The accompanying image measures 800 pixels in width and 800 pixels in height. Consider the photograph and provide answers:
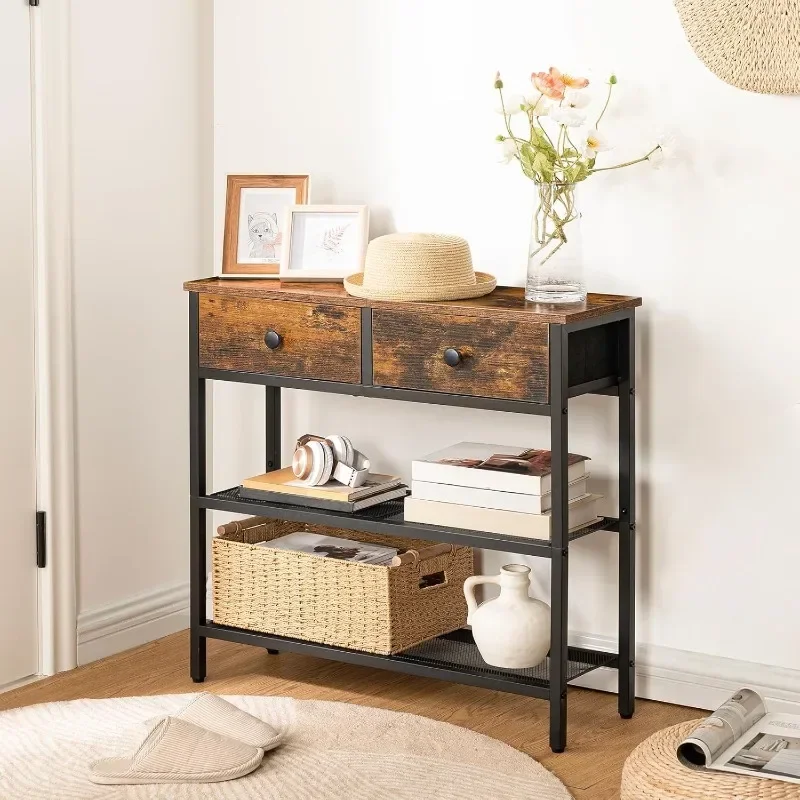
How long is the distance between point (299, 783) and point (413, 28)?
1.71 meters

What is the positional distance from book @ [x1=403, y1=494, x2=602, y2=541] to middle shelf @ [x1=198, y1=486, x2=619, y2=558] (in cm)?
1

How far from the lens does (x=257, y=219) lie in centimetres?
323

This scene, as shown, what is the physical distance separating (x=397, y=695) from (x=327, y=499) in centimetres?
48

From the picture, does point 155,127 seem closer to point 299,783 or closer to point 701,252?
point 701,252

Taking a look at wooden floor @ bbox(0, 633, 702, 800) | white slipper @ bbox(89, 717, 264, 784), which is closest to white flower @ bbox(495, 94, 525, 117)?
wooden floor @ bbox(0, 633, 702, 800)

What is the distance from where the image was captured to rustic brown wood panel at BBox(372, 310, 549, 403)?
2639 millimetres

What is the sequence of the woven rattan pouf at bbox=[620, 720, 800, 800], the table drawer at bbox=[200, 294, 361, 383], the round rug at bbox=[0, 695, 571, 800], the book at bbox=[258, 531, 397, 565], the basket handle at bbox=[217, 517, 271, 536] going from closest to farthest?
1. the woven rattan pouf at bbox=[620, 720, 800, 800]
2. the round rug at bbox=[0, 695, 571, 800]
3. the table drawer at bbox=[200, 294, 361, 383]
4. the book at bbox=[258, 531, 397, 565]
5. the basket handle at bbox=[217, 517, 271, 536]

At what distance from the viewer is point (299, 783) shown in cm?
253

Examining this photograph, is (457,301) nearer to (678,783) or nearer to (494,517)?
(494,517)

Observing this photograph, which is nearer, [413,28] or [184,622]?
[413,28]

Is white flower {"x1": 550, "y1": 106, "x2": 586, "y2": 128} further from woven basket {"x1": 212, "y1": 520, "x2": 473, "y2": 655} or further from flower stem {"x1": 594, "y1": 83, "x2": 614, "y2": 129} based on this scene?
woven basket {"x1": 212, "y1": 520, "x2": 473, "y2": 655}

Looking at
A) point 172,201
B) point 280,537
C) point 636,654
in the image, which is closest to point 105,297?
point 172,201

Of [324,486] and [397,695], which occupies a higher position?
[324,486]

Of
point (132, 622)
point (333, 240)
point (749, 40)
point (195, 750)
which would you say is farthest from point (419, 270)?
point (132, 622)
